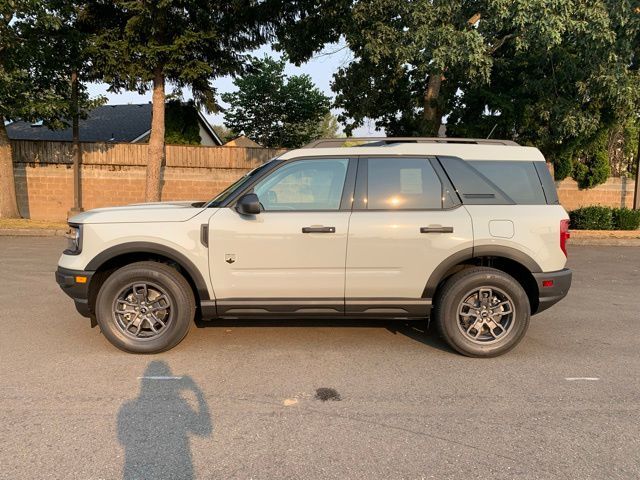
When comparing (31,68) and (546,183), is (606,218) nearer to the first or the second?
(546,183)

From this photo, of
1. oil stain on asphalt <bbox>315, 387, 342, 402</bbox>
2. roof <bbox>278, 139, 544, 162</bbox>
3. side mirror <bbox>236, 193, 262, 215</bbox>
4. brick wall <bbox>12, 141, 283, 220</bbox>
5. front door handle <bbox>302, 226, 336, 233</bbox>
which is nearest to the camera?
oil stain on asphalt <bbox>315, 387, 342, 402</bbox>

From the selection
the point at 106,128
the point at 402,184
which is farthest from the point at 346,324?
the point at 106,128

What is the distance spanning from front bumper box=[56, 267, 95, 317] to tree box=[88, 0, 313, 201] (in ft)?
34.0

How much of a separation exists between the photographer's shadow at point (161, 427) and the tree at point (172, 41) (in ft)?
38.2

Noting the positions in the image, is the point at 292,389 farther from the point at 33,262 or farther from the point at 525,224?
the point at 33,262

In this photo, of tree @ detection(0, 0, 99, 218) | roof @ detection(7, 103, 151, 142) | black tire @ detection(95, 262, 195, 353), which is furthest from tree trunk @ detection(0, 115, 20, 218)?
black tire @ detection(95, 262, 195, 353)

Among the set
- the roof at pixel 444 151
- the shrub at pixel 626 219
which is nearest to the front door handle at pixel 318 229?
the roof at pixel 444 151

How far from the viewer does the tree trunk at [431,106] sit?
48.3ft

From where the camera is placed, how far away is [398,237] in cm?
430

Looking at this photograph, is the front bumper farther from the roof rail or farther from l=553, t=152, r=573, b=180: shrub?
l=553, t=152, r=573, b=180: shrub

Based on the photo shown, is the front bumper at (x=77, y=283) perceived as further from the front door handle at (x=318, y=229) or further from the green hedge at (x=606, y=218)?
the green hedge at (x=606, y=218)

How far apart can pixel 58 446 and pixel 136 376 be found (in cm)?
105

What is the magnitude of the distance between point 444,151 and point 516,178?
73 centimetres

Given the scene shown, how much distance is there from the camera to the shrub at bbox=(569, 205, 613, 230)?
14.5 m
